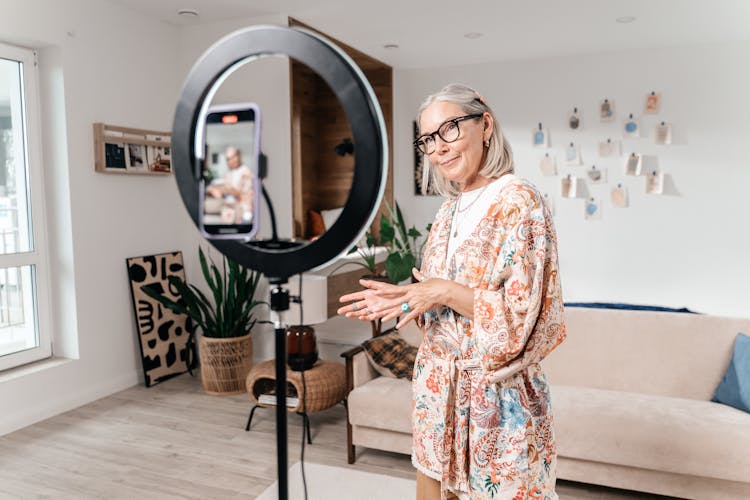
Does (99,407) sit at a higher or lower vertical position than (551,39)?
lower

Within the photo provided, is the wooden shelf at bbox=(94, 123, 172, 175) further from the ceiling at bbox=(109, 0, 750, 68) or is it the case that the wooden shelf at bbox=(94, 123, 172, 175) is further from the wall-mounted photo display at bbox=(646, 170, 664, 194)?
the wall-mounted photo display at bbox=(646, 170, 664, 194)

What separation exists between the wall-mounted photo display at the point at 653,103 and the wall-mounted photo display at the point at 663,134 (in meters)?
0.13

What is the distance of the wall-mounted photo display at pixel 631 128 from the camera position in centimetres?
495

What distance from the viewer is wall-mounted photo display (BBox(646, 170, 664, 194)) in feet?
16.2

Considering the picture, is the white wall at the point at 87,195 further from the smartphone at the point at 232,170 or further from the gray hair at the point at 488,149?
the smartphone at the point at 232,170

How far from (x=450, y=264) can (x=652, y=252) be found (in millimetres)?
4525

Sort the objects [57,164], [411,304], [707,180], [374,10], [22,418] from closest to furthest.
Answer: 1. [411,304]
2. [22,418]
3. [57,164]
4. [374,10]
5. [707,180]

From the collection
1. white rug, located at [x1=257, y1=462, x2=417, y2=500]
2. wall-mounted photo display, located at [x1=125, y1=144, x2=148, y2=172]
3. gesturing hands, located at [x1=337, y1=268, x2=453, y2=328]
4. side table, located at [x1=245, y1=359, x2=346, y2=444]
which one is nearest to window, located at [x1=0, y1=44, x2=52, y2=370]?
wall-mounted photo display, located at [x1=125, y1=144, x2=148, y2=172]

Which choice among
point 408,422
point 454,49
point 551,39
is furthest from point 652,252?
point 408,422

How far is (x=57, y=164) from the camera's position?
3303 millimetres

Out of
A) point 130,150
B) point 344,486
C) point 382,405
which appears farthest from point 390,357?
point 130,150

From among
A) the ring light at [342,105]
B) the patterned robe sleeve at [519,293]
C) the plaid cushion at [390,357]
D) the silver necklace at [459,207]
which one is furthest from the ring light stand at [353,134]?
the plaid cushion at [390,357]

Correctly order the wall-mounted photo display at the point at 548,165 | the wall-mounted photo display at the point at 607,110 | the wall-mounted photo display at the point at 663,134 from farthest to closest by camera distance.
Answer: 1. the wall-mounted photo display at the point at 548,165
2. the wall-mounted photo display at the point at 607,110
3. the wall-mounted photo display at the point at 663,134

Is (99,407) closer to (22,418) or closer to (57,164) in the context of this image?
(22,418)
